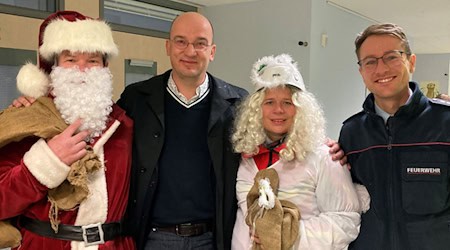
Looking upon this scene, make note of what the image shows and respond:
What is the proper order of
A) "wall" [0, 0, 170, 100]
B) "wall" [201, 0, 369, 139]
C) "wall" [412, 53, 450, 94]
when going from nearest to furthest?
1. "wall" [0, 0, 170, 100]
2. "wall" [201, 0, 369, 139]
3. "wall" [412, 53, 450, 94]

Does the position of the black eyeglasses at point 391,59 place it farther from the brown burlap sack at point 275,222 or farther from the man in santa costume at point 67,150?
the man in santa costume at point 67,150

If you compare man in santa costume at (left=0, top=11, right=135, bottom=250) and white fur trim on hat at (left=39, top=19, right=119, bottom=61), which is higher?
white fur trim on hat at (left=39, top=19, right=119, bottom=61)

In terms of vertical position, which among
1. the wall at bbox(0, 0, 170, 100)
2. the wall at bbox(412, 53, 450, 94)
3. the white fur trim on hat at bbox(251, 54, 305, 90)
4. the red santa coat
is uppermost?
the wall at bbox(412, 53, 450, 94)

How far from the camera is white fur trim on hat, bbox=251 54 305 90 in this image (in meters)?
1.78

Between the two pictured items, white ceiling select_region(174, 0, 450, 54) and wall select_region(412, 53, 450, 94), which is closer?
white ceiling select_region(174, 0, 450, 54)

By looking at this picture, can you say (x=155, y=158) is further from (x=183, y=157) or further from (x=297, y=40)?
(x=297, y=40)

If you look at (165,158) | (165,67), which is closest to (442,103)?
(165,158)

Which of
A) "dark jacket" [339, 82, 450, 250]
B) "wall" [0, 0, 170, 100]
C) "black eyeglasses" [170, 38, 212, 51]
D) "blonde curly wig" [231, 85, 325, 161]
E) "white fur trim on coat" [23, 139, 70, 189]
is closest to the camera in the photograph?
"white fur trim on coat" [23, 139, 70, 189]

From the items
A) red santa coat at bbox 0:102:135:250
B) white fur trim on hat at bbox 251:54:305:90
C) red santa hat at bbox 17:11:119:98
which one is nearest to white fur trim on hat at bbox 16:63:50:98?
red santa hat at bbox 17:11:119:98

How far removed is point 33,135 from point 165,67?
2438 mm

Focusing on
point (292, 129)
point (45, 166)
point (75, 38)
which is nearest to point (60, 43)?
point (75, 38)

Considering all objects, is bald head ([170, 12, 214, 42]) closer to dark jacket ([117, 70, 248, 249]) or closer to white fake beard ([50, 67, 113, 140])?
dark jacket ([117, 70, 248, 249])

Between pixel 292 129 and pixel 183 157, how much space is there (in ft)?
1.61

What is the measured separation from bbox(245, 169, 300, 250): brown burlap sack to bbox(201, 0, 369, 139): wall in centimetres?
223
